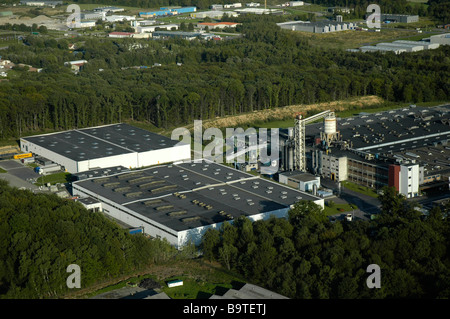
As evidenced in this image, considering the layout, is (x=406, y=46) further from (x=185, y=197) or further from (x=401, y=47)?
(x=185, y=197)

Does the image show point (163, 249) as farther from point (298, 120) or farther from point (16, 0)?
point (16, 0)

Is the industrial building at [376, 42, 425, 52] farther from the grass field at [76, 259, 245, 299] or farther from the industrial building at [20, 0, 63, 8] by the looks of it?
the industrial building at [20, 0, 63, 8]

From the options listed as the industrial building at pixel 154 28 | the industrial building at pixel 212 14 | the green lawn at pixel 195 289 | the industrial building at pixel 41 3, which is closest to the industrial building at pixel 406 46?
the industrial building at pixel 154 28

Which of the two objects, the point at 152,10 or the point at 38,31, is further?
the point at 152,10

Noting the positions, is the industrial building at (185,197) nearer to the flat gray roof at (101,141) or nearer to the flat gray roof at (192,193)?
the flat gray roof at (192,193)

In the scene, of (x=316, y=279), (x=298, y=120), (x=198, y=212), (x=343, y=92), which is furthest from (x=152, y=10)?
(x=316, y=279)

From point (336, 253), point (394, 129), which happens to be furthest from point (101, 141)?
point (336, 253)
